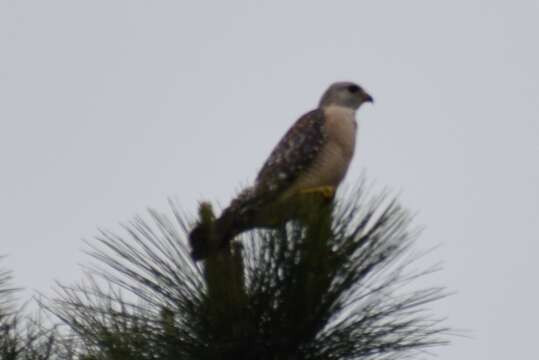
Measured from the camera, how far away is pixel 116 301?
338 cm

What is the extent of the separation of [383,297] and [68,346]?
3.58 feet

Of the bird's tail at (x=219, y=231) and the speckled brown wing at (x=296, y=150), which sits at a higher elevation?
the speckled brown wing at (x=296, y=150)

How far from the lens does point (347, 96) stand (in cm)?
727

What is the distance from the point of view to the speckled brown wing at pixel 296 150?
5.73 metres

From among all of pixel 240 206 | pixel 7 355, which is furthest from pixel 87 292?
pixel 240 206

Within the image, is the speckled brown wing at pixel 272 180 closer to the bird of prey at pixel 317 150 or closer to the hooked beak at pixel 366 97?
the bird of prey at pixel 317 150

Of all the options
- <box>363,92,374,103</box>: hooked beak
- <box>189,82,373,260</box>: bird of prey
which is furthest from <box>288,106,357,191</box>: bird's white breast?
<box>363,92,374,103</box>: hooked beak

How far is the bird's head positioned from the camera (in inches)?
285

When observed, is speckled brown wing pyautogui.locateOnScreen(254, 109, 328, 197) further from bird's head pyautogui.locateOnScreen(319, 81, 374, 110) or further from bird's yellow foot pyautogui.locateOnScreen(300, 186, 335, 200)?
bird's yellow foot pyautogui.locateOnScreen(300, 186, 335, 200)

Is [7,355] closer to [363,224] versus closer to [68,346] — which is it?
[68,346]

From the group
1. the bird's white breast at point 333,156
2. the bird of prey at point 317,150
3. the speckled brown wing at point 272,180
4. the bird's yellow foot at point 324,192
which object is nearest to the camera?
the speckled brown wing at point 272,180

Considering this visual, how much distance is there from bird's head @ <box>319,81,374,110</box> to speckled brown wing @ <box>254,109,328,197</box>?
1.92 feet

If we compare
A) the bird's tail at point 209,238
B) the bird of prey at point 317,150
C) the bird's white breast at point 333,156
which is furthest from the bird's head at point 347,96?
the bird's tail at point 209,238

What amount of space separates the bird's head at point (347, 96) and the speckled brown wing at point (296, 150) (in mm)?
585
